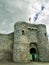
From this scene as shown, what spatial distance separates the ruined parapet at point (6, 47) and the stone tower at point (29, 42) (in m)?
2.71

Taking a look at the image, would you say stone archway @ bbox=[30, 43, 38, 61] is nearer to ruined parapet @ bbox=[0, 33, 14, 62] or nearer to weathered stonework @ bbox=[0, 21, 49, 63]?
weathered stonework @ bbox=[0, 21, 49, 63]

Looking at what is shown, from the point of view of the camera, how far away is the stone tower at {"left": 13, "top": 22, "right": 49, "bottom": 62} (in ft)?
76.4

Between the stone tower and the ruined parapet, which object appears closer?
the stone tower

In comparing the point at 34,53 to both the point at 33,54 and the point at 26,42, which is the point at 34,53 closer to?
the point at 33,54

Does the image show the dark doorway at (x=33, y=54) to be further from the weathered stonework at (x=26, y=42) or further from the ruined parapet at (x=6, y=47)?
the ruined parapet at (x=6, y=47)

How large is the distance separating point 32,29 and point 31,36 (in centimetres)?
161

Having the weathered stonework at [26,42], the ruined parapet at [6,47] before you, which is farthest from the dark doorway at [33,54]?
the ruined parapet at [6,47]

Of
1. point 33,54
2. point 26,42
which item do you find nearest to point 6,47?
point 26,42

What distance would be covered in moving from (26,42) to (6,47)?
5.05 meters

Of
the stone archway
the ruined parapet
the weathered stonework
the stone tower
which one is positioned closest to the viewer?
the stone tower

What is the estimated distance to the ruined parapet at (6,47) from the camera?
25.7 meters

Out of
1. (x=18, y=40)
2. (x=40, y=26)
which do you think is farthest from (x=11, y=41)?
(x=40, y=26)

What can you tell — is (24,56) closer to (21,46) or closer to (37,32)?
(21,46)

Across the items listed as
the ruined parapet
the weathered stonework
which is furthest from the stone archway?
the ruined parapet
